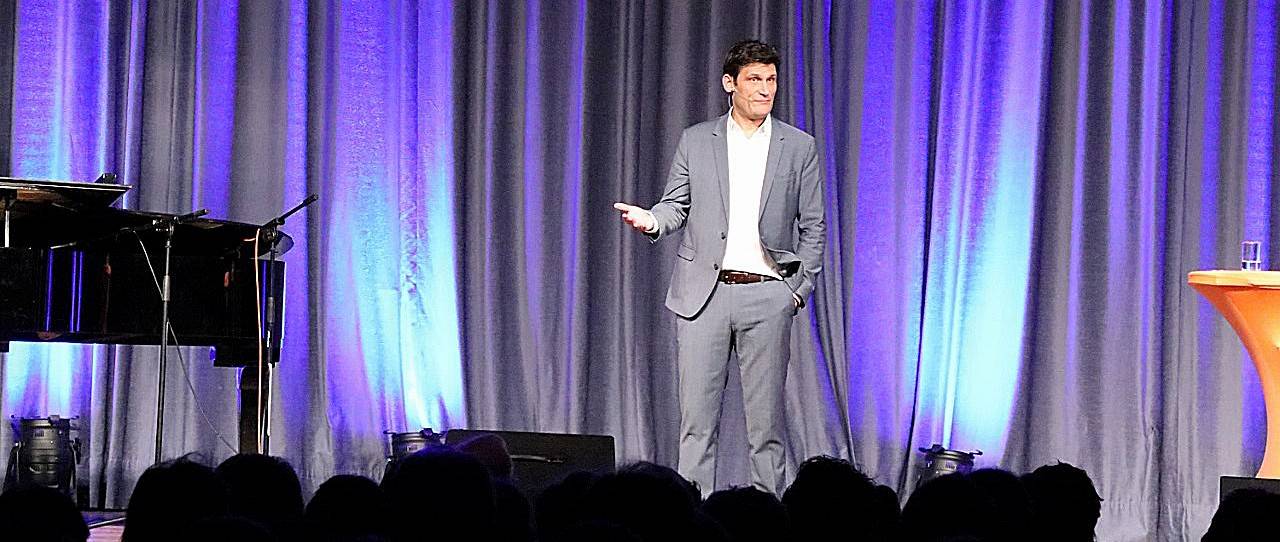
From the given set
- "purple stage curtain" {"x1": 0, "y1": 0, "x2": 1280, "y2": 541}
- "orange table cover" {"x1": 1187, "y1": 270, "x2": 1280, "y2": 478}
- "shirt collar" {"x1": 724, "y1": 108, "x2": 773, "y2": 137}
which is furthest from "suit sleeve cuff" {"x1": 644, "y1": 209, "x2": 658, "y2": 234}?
"orange table cover" {"x1": 1187, "y1": 270, "x2": 1280, "y2": 478}

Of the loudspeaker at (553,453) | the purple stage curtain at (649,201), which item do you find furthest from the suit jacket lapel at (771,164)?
the purple stage curtain at (649,201)

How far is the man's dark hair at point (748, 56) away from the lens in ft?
13.5

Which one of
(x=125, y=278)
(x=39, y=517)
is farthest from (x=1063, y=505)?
(x=125, y=278)

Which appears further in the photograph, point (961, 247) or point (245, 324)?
point (961, 247)

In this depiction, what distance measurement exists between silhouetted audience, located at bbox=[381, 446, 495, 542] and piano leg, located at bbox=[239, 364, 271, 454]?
3.26m

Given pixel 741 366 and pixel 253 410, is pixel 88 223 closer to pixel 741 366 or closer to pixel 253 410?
pixel 253 410

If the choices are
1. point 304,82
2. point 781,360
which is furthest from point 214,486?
point 304,82

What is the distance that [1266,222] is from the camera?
17.0 feet

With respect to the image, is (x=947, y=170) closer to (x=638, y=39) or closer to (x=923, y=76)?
(x=923, y=76)

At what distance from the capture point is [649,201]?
5613mm

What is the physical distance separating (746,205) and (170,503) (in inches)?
116

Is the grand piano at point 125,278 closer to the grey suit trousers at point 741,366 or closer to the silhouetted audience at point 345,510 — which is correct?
the grey suit trousers at point 741,366

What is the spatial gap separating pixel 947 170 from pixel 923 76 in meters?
0.38

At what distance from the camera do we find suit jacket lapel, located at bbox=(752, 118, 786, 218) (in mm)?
4125
